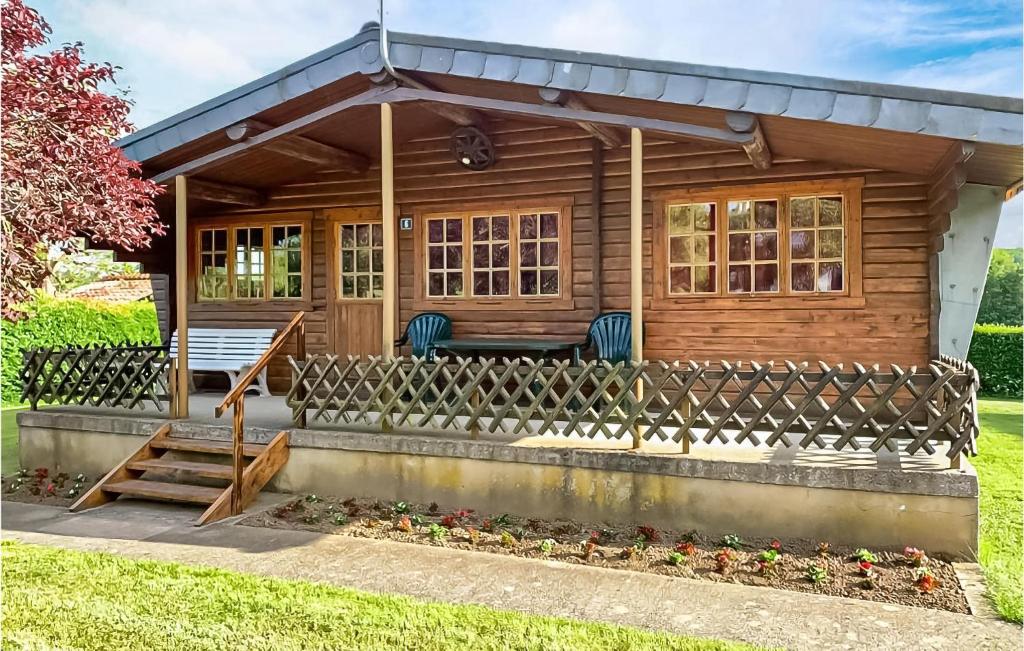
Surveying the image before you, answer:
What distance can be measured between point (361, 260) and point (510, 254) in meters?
2.04

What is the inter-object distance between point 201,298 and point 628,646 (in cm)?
857

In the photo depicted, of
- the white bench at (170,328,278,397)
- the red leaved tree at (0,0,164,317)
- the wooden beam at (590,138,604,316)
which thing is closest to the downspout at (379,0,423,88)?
the red leaved tree at (0,0,164,317)

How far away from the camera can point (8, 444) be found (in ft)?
33.0

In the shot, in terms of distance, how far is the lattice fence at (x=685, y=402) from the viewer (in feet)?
16.8

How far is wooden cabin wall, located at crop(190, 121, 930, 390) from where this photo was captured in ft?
24.0

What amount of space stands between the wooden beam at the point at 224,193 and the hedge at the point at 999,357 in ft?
47.8

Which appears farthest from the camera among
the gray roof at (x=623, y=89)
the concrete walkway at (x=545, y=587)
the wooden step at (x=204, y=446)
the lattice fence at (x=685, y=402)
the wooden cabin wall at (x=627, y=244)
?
the wooden cabin wall at (x=627, y=244)

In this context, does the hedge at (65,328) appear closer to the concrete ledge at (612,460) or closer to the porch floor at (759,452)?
the concrete ledge at (612,460)

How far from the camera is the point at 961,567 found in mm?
4785

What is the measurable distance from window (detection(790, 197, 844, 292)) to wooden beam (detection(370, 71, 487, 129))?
3.46m

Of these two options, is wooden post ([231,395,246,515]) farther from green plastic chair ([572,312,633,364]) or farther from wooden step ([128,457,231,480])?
green plastic chair ([572,312,633,364])

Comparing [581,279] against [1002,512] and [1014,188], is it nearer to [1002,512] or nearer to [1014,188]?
[1014,188]

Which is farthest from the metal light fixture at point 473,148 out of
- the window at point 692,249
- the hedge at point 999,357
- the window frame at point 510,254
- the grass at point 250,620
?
the hedge at point 999,357

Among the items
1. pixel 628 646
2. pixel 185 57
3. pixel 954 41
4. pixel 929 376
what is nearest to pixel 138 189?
pixel 628 646
